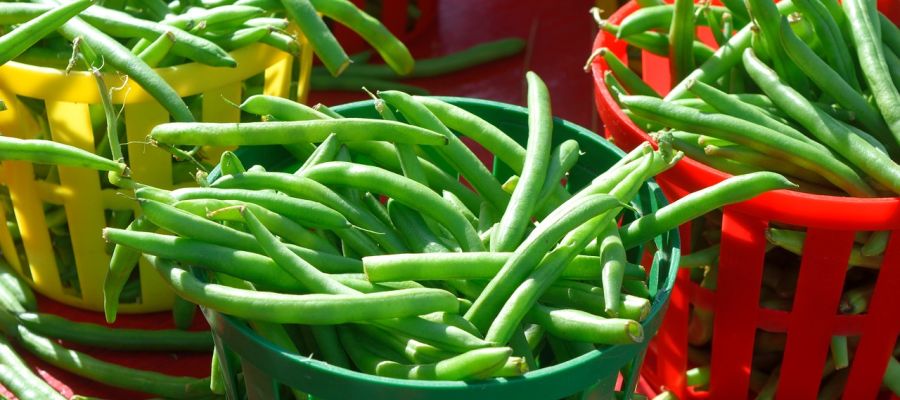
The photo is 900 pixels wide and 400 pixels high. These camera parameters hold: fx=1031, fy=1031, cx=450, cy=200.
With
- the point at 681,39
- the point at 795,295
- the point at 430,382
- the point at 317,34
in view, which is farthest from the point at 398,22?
the point at 430,382

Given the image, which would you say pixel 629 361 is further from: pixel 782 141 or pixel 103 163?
pixel 103 163

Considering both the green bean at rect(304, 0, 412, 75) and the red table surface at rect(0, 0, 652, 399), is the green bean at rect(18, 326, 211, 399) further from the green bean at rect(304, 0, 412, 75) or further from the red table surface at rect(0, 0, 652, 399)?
the red table surface at rect(0, 0, 652, 399)

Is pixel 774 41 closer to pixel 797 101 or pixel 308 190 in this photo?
pixel 797 101

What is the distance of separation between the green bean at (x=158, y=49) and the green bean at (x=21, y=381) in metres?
0.48

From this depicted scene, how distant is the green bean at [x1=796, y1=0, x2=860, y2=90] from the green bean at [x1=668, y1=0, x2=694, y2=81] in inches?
6.2

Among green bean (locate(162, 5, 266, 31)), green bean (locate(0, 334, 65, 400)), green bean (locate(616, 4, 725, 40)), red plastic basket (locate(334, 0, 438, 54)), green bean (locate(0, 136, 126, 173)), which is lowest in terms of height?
green bean (locate(0, 334, 65, 400))

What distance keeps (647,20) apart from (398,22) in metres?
1.13

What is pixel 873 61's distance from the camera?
142 centimetres

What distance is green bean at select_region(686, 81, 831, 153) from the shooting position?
1394 mm

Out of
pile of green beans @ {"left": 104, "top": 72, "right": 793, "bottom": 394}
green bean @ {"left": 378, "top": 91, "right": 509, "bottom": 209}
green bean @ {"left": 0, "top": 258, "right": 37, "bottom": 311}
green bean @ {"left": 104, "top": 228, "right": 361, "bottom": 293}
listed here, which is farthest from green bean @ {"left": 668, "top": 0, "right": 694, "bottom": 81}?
green bean @ {"left": 0, "top": 258, "right": 37, "bottom": 311}

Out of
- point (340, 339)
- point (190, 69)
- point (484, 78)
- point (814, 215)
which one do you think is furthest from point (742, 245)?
point (484, 78)

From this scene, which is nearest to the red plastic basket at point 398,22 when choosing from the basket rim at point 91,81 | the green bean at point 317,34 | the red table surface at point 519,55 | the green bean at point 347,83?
the red table surface at point 519,55

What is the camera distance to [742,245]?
53.6 inches

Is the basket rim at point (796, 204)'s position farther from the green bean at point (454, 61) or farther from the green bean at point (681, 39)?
the green bean at point (454, 61)
